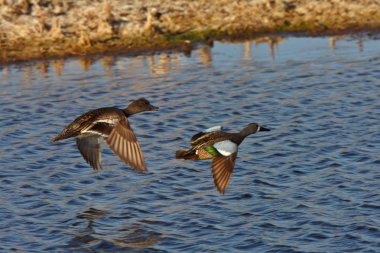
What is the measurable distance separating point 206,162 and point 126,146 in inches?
195

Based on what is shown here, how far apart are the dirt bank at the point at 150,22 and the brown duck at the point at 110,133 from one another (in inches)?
399

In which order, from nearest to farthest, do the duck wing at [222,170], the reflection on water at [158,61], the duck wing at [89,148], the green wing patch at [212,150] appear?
the duck wing at [222,170] < the green wing patch at [212,150] < the duck wing at [89,148] < the reflection on water at [158,61]

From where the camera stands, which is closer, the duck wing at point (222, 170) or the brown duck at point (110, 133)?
the duck wing at point (222, 170)

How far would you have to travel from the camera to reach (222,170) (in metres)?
12.8

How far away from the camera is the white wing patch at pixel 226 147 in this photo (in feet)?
43.2

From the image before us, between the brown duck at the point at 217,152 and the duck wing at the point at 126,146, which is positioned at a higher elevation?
the duck wing at the point at 126,146

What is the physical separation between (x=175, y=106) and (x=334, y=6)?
337 inches

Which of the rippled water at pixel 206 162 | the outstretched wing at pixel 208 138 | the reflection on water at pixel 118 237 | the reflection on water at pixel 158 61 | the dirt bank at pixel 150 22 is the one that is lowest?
the reflection on water at pixel 118 237

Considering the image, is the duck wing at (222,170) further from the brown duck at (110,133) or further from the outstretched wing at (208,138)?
the brown duck at (110,133)

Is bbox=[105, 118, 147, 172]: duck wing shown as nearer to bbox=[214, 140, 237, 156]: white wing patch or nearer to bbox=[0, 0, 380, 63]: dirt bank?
bbox=[214, 140, 237, 156]: white wing patch

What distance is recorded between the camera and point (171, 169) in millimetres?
16719

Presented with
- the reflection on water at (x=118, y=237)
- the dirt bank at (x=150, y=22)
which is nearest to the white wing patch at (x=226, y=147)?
the reflection on water at (x=118, y=237)

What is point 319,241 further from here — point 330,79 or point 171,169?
point 330,79

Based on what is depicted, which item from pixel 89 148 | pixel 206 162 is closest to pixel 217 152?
pixel 89 148
